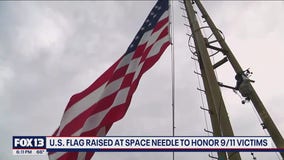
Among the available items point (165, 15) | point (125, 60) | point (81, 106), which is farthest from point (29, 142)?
point (165, 15)

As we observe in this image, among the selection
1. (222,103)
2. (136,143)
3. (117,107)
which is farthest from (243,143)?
(117,107)

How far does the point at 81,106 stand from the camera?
11750 mm

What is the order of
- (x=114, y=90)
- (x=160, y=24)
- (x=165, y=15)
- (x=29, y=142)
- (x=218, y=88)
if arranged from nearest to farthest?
(x=218, y=88) → (x=29, y=142) → (x=114, y=90) → (x=160, y=24) → (x=165, y=15)

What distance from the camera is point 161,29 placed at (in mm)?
11906

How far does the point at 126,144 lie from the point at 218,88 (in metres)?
3.67

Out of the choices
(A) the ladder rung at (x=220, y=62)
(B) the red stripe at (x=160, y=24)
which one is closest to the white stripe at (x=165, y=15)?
(B) the red stripe at (x=160, y=24)

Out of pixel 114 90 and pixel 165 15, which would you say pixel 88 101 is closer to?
pixel 114 90

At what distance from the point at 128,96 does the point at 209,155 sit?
3.86m

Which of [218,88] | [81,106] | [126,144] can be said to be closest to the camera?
[218,88]

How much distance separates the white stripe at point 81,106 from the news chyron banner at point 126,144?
2.81ft

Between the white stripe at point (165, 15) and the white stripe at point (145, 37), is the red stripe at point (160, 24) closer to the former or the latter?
the white stripe at point (165, 15)

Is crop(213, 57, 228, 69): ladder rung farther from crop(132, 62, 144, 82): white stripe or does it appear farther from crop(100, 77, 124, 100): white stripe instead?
crop(100, 77, 124, 100): white stripe

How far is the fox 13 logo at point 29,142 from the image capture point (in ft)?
36.0

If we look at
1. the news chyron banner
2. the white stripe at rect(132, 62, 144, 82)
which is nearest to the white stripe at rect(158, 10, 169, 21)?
the white stripe at rect(132, 62, 144, 82)
